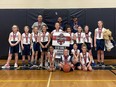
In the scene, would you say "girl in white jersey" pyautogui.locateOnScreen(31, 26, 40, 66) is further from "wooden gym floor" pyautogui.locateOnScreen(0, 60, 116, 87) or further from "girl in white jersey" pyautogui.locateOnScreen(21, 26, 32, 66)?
"wooden gym floor" pyautogui.locateOnScreen(0, 60, 116, 87)

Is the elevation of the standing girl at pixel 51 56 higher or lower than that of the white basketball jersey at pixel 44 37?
lower

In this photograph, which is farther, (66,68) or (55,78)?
(66,68)

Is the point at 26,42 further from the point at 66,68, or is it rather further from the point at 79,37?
the point at 66,68

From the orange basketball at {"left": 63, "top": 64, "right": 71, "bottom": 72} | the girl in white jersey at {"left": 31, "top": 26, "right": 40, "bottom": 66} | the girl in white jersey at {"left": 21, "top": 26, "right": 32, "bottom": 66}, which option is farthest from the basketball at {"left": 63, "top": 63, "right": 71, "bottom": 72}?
the girl in white jersey at {"left": 21, "top": 26, "right": 32, "bottom": 66}

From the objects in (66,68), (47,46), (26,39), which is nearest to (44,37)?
(47,46)

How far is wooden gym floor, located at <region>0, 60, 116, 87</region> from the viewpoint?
6938 millimetres

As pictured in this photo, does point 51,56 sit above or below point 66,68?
above

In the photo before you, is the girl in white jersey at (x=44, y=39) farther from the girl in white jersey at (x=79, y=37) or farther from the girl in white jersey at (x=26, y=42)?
the girl in white jersey at (x=79, y=37)

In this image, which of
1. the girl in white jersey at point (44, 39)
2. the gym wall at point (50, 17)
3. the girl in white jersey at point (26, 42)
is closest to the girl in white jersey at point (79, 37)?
the girl in white jersey at point (44, 39)

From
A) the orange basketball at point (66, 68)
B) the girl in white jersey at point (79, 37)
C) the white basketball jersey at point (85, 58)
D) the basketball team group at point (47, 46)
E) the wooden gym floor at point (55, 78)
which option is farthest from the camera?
the girl in white jersey at point (79, 37)

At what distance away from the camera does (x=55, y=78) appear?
7848mm

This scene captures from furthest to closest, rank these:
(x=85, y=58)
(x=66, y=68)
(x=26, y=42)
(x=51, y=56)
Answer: (x=26, y=42) → (x=51, y=56) → (x=85, y=58) → (x=66, y=68)

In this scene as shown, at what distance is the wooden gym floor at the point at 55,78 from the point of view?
694 centimetres
